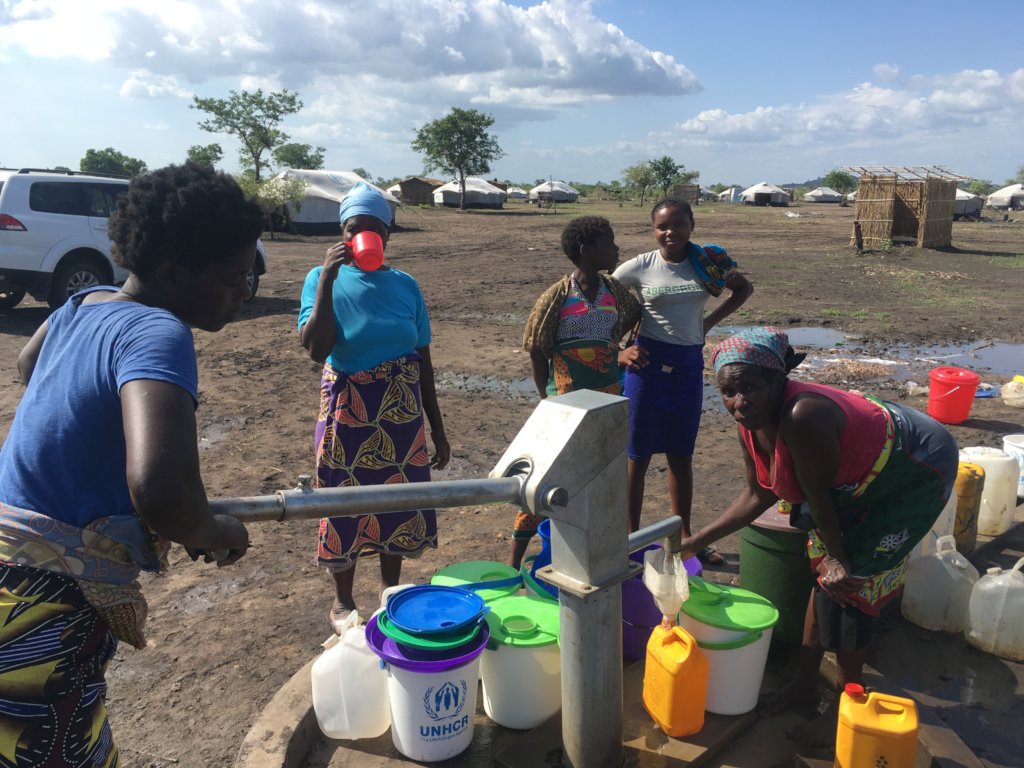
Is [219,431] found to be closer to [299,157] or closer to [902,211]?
[902,211]

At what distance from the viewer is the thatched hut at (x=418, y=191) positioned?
45.5 meters

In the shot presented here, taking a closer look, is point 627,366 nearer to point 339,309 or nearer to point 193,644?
point 339,309

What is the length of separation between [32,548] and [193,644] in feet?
6.75

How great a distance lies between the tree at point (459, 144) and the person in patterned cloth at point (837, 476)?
143 ft

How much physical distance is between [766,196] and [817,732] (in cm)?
6228

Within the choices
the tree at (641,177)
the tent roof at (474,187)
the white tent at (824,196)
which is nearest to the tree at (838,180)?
the white tent at (824,196)

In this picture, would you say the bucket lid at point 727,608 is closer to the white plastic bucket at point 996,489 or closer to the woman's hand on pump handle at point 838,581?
the woman's hand on pump handle at point 838,581

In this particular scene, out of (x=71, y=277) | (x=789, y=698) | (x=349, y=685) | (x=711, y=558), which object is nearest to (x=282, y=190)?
(x=71, y=277)

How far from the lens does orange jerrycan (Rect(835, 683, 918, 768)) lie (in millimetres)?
2107

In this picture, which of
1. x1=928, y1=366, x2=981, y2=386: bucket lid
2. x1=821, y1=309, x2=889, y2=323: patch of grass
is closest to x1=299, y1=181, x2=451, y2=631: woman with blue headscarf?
x1=928, y1=366, x2=981, y2=386: bucket lid

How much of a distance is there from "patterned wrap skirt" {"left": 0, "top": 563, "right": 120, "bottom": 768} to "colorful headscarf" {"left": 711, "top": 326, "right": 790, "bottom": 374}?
1.76 meters

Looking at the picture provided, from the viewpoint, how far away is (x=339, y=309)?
3.02 meters

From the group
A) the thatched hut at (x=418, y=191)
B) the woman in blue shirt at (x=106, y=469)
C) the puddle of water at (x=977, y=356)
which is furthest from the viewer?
the thatched hut at (x=418, y=191)

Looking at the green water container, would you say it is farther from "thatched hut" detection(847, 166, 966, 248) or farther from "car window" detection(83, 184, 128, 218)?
"thatched hut" detection(847, 166, 966, 248)
